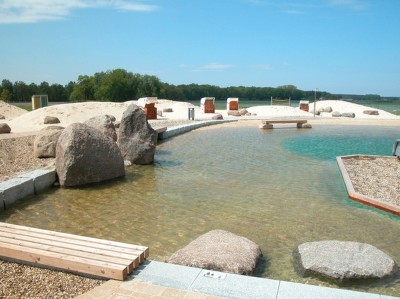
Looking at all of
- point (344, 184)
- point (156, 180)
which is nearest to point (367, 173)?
point (344, 184)

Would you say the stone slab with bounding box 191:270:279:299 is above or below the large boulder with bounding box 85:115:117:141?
below

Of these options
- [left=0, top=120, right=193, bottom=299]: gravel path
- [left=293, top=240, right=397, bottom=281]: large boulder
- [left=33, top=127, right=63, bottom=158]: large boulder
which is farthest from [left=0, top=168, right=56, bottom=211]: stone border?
[left=293, top=240, right=397, bottom=281]: large boulder

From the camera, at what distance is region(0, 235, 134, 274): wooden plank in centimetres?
374

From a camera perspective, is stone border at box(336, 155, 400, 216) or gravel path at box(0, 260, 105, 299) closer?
gravel path at box(0, 260, 105, 299)

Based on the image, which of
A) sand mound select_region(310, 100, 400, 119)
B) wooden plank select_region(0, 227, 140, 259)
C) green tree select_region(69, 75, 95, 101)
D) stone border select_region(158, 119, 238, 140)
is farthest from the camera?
green tree select_region(69, 75, 95, 101)

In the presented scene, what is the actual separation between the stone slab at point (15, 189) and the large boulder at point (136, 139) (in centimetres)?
366

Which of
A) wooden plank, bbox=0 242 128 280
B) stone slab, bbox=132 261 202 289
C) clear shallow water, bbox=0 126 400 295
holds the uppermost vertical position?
wooden plank, bbox=0 242 128 280

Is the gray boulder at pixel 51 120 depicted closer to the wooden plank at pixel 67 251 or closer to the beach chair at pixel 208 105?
the beach chair at pixel 208 105

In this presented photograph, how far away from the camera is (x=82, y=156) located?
7.91 meters

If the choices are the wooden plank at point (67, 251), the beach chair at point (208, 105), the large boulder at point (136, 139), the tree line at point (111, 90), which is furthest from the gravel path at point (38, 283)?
the tree line at point (111, 90)

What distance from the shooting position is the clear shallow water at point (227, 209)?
17.0 feet

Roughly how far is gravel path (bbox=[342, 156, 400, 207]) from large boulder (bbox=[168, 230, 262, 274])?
3.68 m

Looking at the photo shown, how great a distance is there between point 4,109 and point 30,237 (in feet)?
95.2

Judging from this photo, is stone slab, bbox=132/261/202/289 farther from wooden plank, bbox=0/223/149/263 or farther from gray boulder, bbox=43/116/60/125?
gray boulder, bbox=43/116/60/125
